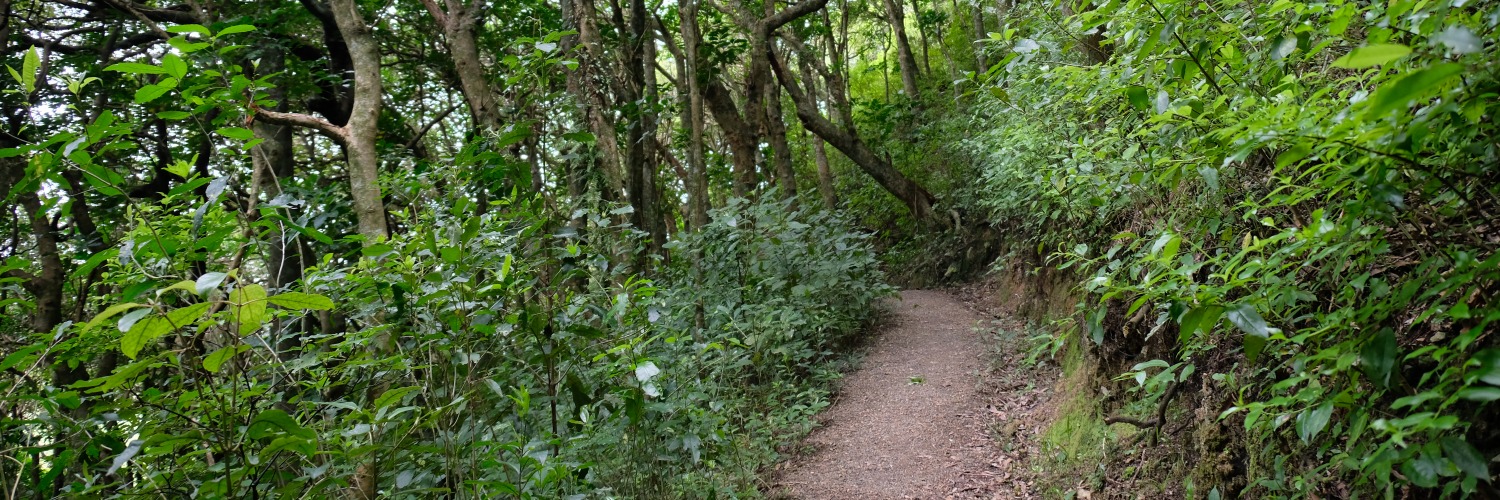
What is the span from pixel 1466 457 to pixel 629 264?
167 inches

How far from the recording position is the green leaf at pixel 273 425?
1.76 metres

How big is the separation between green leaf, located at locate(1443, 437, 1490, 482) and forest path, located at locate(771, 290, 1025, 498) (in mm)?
3306

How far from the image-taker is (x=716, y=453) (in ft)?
15.8

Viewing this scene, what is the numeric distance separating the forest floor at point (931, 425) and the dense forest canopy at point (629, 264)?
1.59 ft

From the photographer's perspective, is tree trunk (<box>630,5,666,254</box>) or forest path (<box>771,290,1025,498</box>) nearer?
forest path (<box>771,290,1025,498</box>)

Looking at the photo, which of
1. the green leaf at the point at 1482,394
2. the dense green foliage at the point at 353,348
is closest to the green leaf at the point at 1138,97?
Result: the green leaf at the point at 1482,394

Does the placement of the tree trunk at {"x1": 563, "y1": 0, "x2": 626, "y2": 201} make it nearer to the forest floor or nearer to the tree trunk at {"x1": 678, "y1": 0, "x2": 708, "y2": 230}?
the tree trunk at {"x1": 678, "y1": 0, "x2": 708, "y2": 230}

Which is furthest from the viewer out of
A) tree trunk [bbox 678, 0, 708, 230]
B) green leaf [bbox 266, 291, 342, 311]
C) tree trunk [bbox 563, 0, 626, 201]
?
tree trunk [bbox 678, 0, 708, 230]

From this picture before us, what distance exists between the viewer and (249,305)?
60.7 inches

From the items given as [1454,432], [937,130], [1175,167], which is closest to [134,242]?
[1175,167]

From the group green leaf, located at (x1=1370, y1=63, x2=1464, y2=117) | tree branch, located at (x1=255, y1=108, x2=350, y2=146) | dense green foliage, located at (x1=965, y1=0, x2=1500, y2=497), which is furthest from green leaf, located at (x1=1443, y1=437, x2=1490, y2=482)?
tree branch, located at (x1=255, y1=108, x2=350, y2=146)

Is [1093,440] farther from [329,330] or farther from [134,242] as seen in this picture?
[329,330]

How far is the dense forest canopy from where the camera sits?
5.94ft

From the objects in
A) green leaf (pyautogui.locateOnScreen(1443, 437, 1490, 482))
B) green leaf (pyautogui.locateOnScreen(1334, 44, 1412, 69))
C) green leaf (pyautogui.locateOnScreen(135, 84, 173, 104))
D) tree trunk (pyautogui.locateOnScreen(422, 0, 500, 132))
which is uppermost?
tree trunk (pyautogui.locateOnScreen(422, 0, 500, 132))
